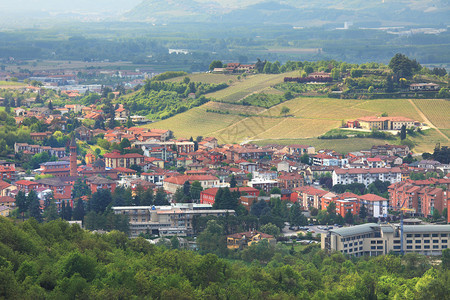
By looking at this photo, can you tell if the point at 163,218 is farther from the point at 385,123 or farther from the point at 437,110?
the point at 437,110

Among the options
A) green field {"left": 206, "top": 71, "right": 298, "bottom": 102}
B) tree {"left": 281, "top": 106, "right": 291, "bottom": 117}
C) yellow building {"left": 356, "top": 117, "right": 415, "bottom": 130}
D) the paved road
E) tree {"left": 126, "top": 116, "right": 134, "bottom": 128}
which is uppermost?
green field {"left": 206, "top": 71, "right": 298, "bottom": 102}

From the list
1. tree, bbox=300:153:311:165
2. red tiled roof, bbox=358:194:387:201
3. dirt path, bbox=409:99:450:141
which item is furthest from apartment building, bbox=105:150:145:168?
dirt path, bbox=409:99:450:141

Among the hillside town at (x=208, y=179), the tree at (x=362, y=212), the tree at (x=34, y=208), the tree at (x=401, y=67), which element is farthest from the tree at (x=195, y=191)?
the tree at (x=401, y=67)

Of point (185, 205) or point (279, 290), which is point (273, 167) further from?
point (279, 290)

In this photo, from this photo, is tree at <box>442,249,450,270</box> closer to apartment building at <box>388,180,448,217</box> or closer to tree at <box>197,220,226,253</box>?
tree at <box>197,220,226,253</box>

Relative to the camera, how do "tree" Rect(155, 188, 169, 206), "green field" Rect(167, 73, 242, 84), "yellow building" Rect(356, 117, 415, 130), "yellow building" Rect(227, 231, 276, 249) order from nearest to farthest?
1. "yellow building" Rect(227, 231, 276, 249)
2. "tree" Rect(155, 188, 169, 206)
3. "yellow building" Rect(356, 117, 415, 130)
4. "green field" Rect(167, 73, 242, 84)

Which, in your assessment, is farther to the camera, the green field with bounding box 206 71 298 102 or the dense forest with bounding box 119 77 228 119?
the dense forest with bounding box 119 77 228 119

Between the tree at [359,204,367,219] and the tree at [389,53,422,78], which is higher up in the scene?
the tree at [389,53,422,78]
